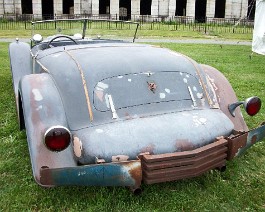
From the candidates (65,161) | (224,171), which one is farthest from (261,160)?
(65,161)

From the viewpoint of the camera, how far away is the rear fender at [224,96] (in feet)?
12.7

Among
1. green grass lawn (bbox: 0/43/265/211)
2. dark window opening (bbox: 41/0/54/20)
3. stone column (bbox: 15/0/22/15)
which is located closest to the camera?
green grass lawn (bbox: 0/43/265/211)

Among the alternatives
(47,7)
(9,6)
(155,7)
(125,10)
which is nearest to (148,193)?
(155,7)

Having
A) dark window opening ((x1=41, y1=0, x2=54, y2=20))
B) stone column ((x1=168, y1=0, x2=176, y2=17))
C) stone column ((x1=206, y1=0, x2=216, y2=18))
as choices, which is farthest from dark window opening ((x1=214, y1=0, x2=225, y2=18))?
dark window opening ((x1=41, y1=0, x2=54, y2=20))

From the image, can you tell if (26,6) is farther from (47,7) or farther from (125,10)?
(125,10)

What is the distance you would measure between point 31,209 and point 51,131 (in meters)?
0.83

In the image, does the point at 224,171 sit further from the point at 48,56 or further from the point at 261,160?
the point at 48,56

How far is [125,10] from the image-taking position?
110 feet

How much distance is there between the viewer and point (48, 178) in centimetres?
278

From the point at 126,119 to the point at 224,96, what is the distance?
1287 mm

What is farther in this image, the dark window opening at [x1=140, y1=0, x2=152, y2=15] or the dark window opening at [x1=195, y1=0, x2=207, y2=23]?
the dark window opening at [x1=195, y1=0, x2=207, y2=23]

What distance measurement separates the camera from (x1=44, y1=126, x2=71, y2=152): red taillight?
2.77 meters

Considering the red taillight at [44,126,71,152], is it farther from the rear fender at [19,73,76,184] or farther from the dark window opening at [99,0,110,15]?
the dark window opening at [99,0,110,15]

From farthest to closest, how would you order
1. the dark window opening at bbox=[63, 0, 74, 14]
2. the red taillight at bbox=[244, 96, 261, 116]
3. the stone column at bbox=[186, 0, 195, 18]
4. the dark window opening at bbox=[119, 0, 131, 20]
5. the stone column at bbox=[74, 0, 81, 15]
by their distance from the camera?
1. the dark window opening at bbox=[63, 0, 74, 14]
2. the dark window opening at bbox=[119, 0, 131, 20]
3. the stone column at bbox=[186, 0, 195, 18]
4. the stone column at bbox=[74, 0, 81, 15]
5. the red taillight at bbox=[244, 96, 261, 116]
